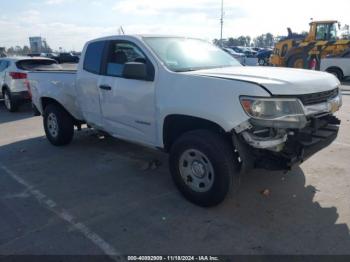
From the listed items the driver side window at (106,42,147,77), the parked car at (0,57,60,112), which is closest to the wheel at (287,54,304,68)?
the parked car at (0,57,60,112)

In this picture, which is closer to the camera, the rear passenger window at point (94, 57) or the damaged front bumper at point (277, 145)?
the damaged front bumper at point (277, 145)

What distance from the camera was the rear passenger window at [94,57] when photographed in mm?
5438

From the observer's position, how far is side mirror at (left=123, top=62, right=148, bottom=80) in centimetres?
427

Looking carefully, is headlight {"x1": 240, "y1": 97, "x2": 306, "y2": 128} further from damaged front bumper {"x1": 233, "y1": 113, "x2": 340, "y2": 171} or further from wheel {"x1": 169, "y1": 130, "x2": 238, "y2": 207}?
wheel {"x1": 169, "y1": 130, "x2": 238, "y2": 207}

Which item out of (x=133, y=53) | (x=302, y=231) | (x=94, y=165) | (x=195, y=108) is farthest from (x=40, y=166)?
(x=302, y=231)

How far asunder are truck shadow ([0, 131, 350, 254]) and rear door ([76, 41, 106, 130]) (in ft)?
2.56

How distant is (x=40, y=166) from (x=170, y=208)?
2671 mm

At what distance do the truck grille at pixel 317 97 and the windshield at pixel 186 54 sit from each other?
1.40 metres

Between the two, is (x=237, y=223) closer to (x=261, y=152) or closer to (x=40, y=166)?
(x=261, y=152)

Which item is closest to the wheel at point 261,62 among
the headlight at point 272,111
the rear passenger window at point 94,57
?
the rear passenger window at point 94,57

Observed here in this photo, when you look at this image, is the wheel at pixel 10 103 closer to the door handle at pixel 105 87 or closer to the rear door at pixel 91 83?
the rear door at pixel 91 83

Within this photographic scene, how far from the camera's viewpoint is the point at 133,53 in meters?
4.85

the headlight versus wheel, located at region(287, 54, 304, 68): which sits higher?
the headlight

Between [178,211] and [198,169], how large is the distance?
0.52m
